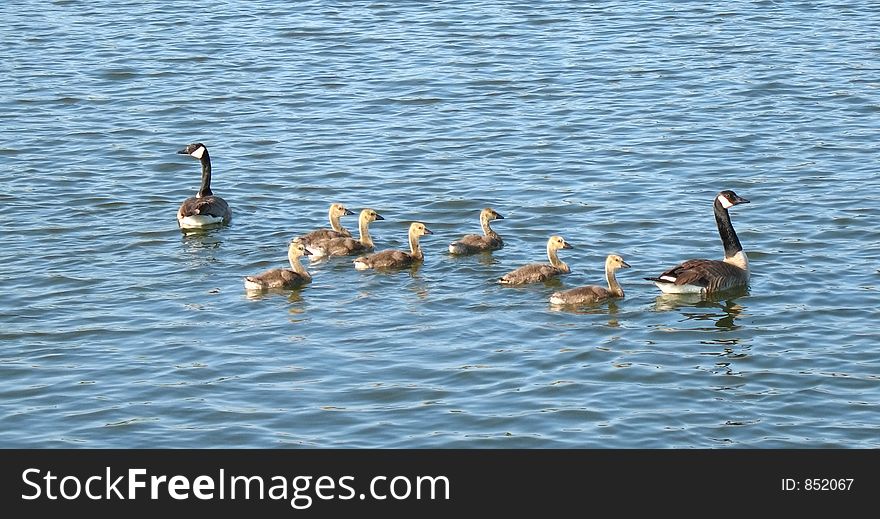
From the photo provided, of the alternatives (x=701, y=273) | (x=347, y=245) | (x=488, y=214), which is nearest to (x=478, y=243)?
(x=488, y=214)

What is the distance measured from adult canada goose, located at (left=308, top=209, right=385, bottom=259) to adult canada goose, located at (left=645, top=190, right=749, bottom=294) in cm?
394

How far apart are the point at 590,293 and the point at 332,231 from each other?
158 inches

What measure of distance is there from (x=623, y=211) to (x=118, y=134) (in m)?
9.28

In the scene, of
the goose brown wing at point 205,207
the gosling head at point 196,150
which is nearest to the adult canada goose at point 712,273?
the goose brown wing at point 205,207

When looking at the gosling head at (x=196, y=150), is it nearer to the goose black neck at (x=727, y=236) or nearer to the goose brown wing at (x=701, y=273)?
the goose black neck at (x=727, y=236)

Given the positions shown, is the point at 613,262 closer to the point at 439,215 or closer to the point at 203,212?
the point at 439,215

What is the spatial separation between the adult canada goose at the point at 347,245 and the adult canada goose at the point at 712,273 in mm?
3935

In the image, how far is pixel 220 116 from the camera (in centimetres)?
2762

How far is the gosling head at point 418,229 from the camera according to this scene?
19.7 metres

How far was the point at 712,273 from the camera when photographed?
60.3 feet

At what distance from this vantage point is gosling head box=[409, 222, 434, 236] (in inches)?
777

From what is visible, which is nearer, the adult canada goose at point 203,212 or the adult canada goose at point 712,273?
the adult canada goose at point 712,273

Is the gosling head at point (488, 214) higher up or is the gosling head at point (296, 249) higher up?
the gosling head at point (488, 214)

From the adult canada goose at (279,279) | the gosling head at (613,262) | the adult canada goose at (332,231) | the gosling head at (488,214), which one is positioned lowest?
the adult canada goose at (279,279)
